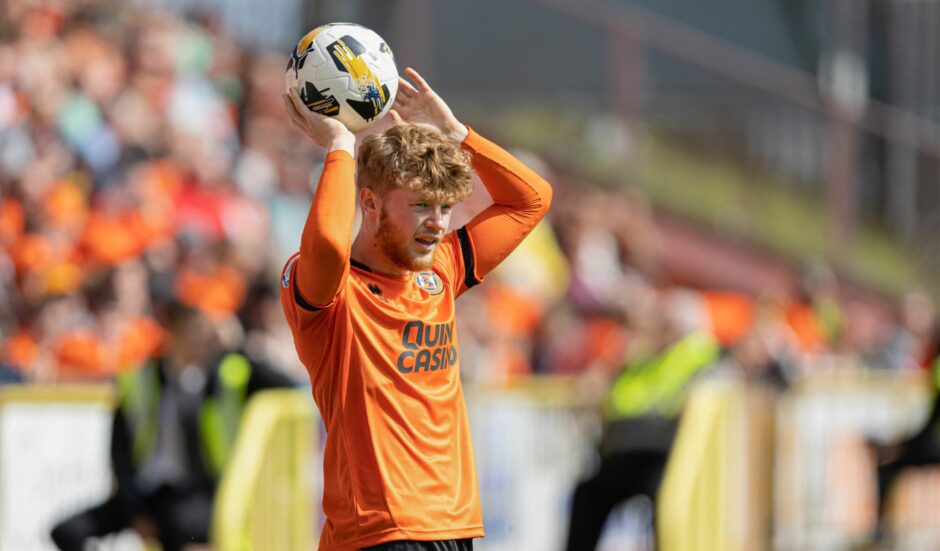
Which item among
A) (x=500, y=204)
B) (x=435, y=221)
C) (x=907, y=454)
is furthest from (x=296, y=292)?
(x=907, y=454)

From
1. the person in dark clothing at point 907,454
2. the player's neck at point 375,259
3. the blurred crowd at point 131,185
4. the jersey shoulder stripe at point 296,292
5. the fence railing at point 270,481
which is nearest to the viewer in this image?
the jersey shoulder stripe at point 296,292

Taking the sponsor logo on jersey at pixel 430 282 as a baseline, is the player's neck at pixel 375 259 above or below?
above

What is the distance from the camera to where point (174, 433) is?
8398 mm

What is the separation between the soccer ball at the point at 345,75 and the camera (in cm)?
476

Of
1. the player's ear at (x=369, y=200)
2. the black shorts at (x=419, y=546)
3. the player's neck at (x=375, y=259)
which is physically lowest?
the black shorts at (x=419, y=546)

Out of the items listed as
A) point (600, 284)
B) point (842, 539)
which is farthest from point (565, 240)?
point (842, 539)

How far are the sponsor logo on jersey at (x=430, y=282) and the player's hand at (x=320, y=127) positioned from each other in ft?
1.58

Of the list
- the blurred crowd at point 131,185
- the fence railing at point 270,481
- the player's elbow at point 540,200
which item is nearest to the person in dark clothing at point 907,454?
the blurred crowd at point 131,185

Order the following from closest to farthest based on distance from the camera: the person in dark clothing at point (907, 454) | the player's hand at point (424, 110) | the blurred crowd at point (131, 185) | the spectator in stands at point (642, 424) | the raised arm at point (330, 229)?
the raised arm at point (330, 229) < the player's hand at point (424, 110) < the spectator in stands at point (642, 424) < the blurred crowd at point (131, 185) < the person in dark clothing at point (907, 454)

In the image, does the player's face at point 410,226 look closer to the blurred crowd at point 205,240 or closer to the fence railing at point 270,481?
the fence railing at point 270,481

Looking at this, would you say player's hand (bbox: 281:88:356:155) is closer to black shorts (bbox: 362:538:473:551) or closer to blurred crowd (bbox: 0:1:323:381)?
black shorts (bbox: 362:538:473:551)

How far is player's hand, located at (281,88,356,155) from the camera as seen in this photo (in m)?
4.61

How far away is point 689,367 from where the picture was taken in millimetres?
9930

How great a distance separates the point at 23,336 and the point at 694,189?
771 centimetres
